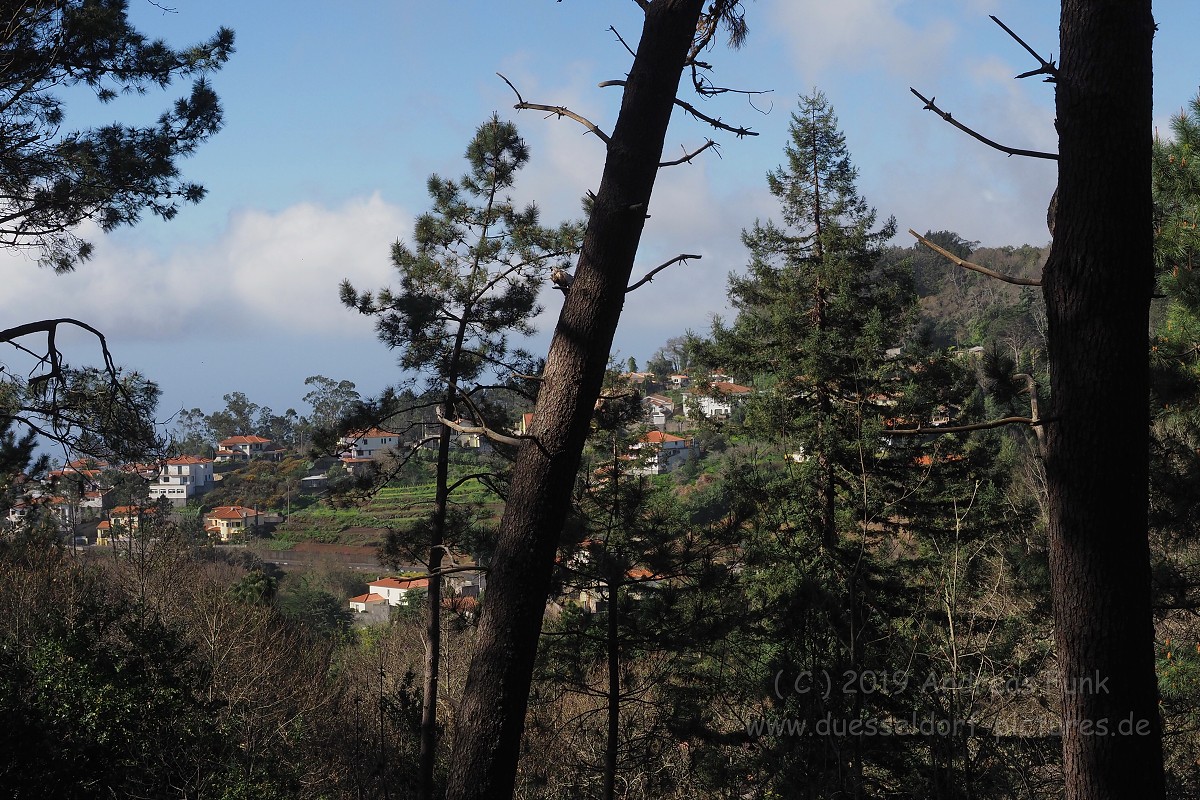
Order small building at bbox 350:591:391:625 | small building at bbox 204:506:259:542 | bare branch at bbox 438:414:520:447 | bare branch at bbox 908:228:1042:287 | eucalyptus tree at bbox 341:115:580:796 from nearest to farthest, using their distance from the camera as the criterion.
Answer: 1. bare branch at bbox 908:228:1042:287
2. bare branch at bbox 438:414:520:447
3. eucalyptus tree at bbox 341:115:580:796
4. small building at bbox 350:591:391:625
5. small building at bbox 204:506:259:542

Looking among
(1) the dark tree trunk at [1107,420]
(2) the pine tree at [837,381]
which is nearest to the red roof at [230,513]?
(2) the pine tree at [837,381]

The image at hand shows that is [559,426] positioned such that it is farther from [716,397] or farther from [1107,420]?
[716,397]

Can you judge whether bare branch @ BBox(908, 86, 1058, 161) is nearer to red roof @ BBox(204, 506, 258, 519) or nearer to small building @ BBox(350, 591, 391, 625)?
small building @ BBox(350, 591, 391, 625)

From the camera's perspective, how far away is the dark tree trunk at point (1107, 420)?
2191mm

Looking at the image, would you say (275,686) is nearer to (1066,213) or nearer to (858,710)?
(858,710)

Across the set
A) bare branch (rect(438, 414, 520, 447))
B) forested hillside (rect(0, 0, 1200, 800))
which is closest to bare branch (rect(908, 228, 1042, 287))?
forested hillside (rect(0, 0, 1200, 800))

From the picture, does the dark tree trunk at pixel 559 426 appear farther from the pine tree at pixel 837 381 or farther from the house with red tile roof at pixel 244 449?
the house with red tile roof at pixel 244 449

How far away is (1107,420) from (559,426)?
5.52ft

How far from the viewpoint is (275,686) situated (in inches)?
527

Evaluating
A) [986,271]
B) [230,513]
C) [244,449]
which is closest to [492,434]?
[986,271]

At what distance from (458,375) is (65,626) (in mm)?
5294

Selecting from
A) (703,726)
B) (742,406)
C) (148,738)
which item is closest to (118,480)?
(148,738)

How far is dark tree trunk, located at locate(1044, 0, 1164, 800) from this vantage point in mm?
2191

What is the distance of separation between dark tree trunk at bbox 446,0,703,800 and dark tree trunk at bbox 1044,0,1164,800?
1.40m
